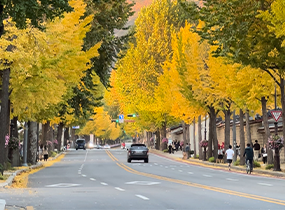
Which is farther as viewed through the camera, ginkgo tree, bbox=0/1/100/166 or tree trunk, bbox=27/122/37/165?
tree trunk, bbox=27/122/37/165

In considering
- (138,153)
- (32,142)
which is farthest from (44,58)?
(138,153)

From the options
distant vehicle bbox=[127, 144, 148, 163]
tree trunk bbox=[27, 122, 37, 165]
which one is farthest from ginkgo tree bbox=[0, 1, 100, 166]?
distant vehicle bbox=[127, 144, 148, 163]

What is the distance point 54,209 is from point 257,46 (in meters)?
17.6

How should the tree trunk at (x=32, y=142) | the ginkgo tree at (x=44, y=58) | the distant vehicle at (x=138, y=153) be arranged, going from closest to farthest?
1. the ginkgo tree at (x=44, y=58)
2. the tree trunk at (x=32, y=142)
3. the distant vehicle at (x=138, y=153)

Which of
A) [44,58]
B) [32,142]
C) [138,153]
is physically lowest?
[138,153]

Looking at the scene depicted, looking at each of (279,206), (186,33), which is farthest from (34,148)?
(279,206)

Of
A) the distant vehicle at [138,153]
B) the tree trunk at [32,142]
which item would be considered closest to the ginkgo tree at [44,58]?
the tree trunk at [32,142]

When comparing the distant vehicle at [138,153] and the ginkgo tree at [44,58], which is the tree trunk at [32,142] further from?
the ginkgo tree at [44,58]

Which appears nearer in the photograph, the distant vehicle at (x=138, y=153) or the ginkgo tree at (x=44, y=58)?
the ginkgo tree at (x=44, y=58)

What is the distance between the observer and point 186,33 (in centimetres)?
5491

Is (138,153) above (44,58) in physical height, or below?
below

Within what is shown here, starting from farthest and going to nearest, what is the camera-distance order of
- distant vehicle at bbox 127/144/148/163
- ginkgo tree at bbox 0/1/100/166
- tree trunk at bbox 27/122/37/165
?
distant vehicle at bbox 127/144/148/163 → tree trunk at bbox 27/122/37/165 → ginkgo tree at bbox 0/1/100/166

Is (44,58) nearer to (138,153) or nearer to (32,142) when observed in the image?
(32,142)

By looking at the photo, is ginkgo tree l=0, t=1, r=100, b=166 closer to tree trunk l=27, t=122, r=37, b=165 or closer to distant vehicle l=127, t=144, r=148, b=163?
tree trunk l=27, t=122, r=37, b=165
